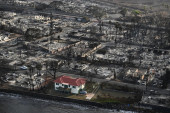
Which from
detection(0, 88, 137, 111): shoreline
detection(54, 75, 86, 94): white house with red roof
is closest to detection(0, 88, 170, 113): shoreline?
detection(0, 88, 137, 111): shoreline

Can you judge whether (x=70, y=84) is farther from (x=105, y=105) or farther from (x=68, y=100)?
(x=105, y=105)

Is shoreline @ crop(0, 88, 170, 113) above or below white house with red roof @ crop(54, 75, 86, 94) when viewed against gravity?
below

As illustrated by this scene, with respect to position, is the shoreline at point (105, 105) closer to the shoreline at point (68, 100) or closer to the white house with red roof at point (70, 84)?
the shoreline at point (68, 100)

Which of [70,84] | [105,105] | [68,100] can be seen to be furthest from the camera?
[70,84]

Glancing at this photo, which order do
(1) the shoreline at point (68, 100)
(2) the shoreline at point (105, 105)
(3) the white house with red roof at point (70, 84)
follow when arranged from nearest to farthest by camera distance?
1. (2) the shoreline at point (105, 105)
2. (1) the shoreline at point (68, 100)
3. (3) the white house with red roof at point (70, 84)

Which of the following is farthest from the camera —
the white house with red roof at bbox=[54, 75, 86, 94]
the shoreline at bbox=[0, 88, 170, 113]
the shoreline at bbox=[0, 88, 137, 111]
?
the white house with red roof at bbox=[54, 75, 86, 94]

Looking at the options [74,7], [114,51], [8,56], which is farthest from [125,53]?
[74,7]

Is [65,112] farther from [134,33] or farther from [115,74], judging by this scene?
[134,33]

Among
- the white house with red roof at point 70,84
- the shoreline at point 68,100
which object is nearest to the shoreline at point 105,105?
the shoreline at point 68,100

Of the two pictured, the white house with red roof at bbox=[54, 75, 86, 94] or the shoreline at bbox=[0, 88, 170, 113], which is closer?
the shoreline at bbox=[0, 88, 170, 113]

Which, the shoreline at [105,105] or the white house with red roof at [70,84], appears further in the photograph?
the white house with red roof at [70,84]

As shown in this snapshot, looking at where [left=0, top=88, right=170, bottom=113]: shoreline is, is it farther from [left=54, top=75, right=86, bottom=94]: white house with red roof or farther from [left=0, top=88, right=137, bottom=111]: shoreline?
[left=54, top=75, right=86, bottom=94]: white house with red roof

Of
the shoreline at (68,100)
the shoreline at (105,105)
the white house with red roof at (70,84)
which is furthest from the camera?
the white house with red roof at (70,84)

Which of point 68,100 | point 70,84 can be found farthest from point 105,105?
point 70,84
